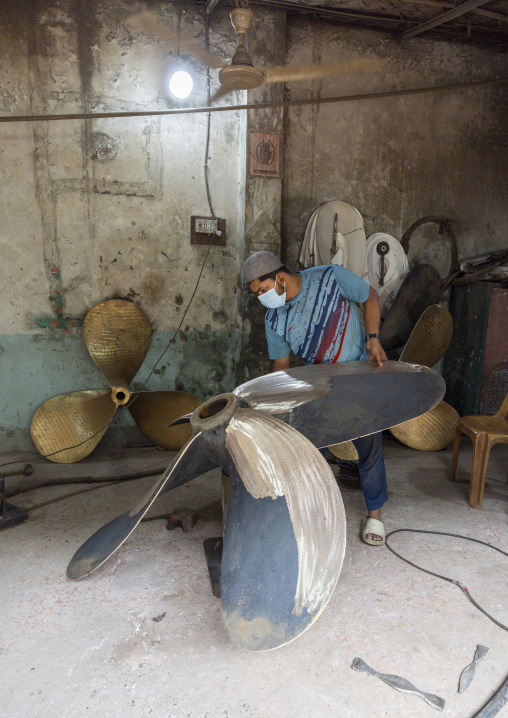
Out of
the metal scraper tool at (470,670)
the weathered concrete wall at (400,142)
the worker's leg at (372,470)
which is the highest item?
the weathered concrete wall at (400,142)

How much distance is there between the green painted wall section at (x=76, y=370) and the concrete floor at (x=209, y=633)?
118 cm

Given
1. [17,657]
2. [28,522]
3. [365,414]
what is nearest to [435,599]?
[365,414]

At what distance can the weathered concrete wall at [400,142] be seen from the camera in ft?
12.6

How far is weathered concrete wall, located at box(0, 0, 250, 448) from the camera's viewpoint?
131 inches

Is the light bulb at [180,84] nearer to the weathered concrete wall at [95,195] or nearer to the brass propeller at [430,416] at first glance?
the weathered concrete wall at [95,195]

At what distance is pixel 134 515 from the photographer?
1716 mm

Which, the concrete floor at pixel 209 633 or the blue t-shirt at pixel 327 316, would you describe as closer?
the concrete floor at pixel 209 633

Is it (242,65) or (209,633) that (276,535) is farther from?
(242,65)

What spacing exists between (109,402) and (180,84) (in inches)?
88.9

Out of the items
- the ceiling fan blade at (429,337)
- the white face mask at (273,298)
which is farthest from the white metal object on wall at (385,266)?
the white face mask at (273,298)

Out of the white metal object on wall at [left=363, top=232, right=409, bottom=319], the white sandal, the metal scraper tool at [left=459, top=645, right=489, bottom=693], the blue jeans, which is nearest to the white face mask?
the blue jeans

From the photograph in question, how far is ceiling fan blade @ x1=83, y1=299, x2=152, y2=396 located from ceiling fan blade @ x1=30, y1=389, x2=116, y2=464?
0.21 meters

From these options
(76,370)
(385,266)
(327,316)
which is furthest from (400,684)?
(385,266)

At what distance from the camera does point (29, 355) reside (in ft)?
11.5
